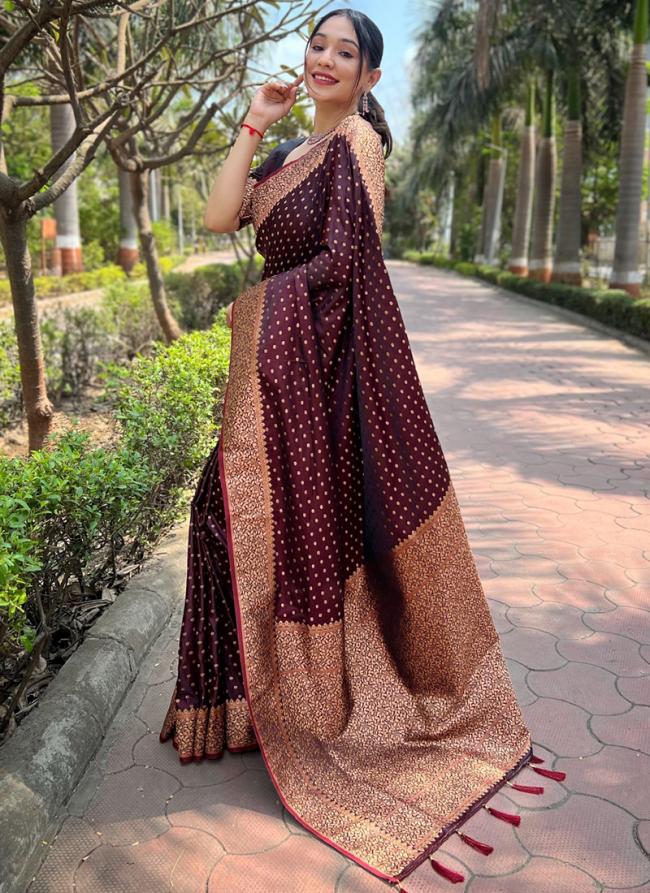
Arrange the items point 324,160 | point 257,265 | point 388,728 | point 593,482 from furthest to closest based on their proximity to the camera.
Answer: point 257,265 < point 593,482 < point 388,728 < point 324,160

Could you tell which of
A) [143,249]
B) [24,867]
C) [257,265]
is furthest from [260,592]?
[257,265]

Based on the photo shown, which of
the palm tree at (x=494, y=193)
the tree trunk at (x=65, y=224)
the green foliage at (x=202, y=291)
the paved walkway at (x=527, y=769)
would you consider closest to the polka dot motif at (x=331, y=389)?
the paved walkway at (x=527, y=769)

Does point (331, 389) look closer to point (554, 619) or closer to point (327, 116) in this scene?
point (327, 116)

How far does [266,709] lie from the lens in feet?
6.75

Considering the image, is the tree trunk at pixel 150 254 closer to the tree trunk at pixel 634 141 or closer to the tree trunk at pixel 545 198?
the tree trunk at pixel 634 141

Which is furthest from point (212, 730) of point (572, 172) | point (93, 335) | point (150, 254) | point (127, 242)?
point (127, 242)

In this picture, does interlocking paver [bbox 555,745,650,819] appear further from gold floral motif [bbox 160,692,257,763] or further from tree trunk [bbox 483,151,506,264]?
tree trunk [bbox 483,151,506,264]

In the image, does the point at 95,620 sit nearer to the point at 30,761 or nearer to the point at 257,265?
the point at 30,761

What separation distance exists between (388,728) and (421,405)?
86 cm

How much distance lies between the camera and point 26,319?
3.60 metres

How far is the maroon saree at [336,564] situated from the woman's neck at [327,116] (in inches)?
3.7

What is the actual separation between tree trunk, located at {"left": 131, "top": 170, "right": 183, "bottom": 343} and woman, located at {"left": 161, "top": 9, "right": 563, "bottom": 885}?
5198mm

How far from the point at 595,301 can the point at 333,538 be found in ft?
35.8

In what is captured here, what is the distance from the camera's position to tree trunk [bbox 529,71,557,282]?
1681 centimetres
